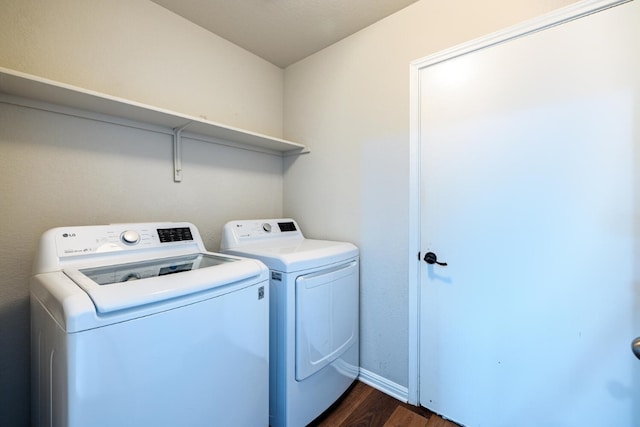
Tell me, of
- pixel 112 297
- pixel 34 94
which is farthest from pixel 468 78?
pixel 34 94

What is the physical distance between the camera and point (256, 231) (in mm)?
1825

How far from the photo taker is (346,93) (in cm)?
190

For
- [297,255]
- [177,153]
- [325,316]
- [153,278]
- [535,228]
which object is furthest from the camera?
[177,153]

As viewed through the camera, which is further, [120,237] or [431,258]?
[431,258]

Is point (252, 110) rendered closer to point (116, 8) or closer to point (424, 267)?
point (116, 8)

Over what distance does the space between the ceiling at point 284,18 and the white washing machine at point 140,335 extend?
1.44m

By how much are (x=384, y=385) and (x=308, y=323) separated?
793 millimetres

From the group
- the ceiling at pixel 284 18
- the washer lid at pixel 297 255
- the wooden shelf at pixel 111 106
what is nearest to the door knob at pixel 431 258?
the washer lid at pixel 297 255

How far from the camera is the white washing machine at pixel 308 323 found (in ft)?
4.31

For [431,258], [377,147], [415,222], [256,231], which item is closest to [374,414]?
[431,258]

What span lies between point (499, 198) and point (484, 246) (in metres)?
0.26

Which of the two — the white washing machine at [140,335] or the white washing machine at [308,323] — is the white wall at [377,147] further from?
the white washing machine at [140,335]

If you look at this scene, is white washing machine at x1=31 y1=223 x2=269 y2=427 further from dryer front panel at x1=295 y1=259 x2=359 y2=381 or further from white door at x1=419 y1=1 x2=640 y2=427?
white door at x1=419 y1=1 x2=640 y2=427

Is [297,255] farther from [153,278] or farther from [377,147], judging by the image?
[377,147]
